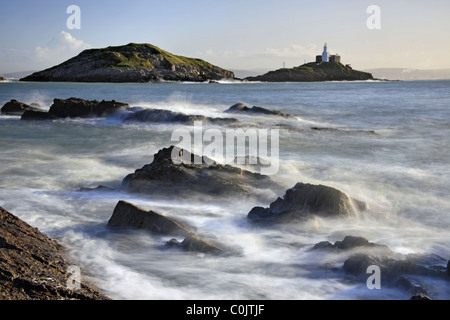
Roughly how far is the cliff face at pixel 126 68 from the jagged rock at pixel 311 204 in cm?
13350

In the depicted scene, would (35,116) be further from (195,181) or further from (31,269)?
(31,269)

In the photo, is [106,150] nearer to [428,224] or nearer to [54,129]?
[54,129]

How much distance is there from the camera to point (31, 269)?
4.62 m

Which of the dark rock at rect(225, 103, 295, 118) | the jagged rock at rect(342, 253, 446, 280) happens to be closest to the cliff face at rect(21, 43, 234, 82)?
the dark rock at rect(225, 103, 295, 118)

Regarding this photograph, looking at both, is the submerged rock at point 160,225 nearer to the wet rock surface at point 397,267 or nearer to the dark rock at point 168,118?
the wet rock surface at point 397,267

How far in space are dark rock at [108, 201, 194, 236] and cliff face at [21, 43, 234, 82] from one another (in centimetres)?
13379

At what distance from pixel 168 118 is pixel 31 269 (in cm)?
2145

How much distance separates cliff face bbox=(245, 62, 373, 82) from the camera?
18075 centimetres

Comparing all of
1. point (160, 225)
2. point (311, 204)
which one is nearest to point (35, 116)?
point (160, 225)

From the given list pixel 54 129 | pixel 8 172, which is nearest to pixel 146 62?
pixel 54 129

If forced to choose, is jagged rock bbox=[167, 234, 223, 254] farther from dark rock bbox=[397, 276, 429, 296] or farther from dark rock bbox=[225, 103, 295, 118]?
dark rock bbox=[225, 103, 295, 118]

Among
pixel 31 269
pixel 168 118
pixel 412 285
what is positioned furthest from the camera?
pixel 168 118

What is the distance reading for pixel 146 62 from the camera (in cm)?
15200
